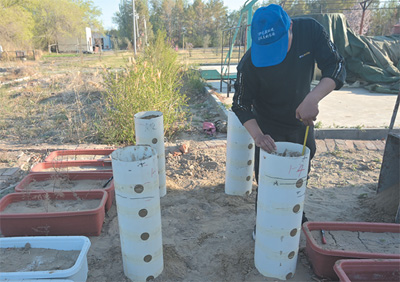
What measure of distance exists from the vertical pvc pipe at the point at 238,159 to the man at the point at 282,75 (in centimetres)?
77

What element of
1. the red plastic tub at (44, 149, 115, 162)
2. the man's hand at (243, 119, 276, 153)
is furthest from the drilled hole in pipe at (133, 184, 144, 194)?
the red plastic tub at (44, 149, 115, 162)

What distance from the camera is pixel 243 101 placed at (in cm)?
213

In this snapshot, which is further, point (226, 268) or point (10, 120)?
point (10, 120)

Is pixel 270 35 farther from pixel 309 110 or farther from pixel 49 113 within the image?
pixel 49 113

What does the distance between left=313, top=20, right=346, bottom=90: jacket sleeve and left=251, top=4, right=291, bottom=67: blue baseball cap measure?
0.28 m

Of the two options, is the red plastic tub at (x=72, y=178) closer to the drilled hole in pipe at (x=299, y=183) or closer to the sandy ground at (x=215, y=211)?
the sandy ground at (x=215, y=211)

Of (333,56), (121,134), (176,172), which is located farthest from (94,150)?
(333,56)

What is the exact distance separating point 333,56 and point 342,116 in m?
4.14

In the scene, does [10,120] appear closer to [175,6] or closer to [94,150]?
[94,150]

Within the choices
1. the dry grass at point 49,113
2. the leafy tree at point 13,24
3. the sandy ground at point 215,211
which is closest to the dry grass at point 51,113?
the dry grass at point 49,113

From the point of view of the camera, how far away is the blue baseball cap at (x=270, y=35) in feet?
5.78

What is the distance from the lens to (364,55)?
8227 millimetres

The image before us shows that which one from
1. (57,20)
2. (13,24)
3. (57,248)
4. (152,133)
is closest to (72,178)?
(152,133)

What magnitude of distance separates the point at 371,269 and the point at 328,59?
51.5 inches
